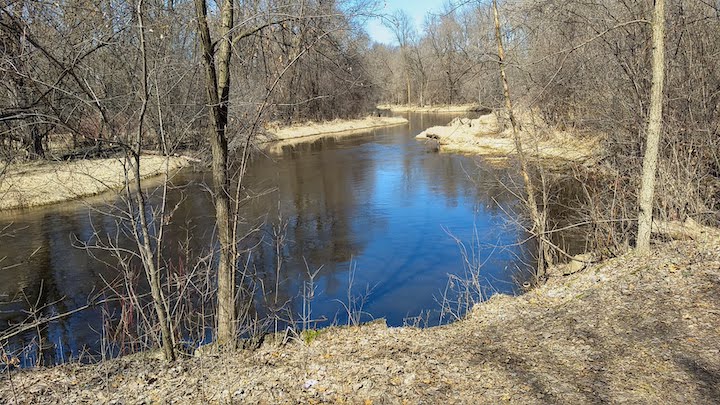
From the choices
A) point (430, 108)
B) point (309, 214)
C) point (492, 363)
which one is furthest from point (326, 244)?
point (430, 108)

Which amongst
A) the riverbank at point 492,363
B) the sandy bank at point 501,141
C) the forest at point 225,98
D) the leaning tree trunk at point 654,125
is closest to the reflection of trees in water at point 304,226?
the forest at point 225,98

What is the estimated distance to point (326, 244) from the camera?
12016 millimetres

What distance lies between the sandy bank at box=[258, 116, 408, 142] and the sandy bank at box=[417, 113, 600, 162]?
8.48 metres

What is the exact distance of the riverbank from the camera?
3.94m

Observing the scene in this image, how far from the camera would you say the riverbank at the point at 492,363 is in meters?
3.94

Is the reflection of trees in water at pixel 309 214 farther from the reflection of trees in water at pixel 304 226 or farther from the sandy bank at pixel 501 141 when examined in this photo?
the sandy bank at pixel 501 141

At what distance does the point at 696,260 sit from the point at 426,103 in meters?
64.1

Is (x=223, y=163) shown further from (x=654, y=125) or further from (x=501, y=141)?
(x=501, y=141)

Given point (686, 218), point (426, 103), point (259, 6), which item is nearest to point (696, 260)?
point (686, 218)

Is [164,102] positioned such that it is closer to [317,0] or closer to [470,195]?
[317,0]

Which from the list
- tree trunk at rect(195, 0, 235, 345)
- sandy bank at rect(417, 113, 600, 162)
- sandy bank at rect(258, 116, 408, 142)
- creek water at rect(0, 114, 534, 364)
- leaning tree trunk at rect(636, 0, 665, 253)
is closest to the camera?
tree trunk at rect(195, 0, 235, 345)

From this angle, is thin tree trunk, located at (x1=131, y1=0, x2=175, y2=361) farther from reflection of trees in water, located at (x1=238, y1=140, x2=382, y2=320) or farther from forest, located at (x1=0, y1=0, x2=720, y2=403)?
reflection of trees in water, located at (x1=238, y1=140, x2=382, y2=320)

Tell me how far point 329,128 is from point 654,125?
35.5m

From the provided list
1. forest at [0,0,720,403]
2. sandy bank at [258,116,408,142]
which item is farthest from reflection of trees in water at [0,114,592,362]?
sandy bank at [258,116,408,142]
